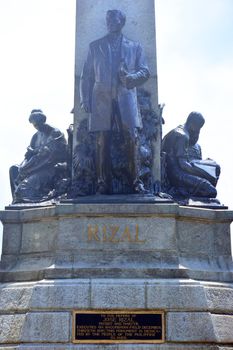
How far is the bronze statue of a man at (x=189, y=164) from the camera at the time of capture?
50.3ft

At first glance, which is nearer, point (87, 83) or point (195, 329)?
point (195, 329)

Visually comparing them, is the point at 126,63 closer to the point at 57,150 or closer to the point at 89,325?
the point at 57,150

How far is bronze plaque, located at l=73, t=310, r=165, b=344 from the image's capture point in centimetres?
1262

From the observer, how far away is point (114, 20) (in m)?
15.2

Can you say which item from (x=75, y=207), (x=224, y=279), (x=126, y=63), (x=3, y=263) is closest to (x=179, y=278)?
(x=224, y=279)

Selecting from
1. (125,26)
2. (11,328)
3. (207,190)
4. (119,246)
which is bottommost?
(11,328)

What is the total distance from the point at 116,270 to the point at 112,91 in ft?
12.1

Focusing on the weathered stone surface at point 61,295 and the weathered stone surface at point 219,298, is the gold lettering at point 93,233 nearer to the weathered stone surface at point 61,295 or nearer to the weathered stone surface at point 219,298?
the weathered stone surface at point 61,295

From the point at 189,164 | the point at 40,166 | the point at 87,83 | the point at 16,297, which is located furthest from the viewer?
the point at 40,166

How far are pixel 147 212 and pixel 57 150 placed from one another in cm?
310

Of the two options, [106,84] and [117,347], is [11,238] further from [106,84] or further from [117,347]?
[106,84]

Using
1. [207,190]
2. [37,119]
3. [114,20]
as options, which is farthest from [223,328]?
[114,20]

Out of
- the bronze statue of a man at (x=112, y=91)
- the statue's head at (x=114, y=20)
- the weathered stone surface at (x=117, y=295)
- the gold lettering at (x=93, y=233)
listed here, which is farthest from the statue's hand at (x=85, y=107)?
the weathered stone surface at (x=117, y=295)

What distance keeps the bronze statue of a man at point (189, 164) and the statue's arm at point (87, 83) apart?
2.06 meters
